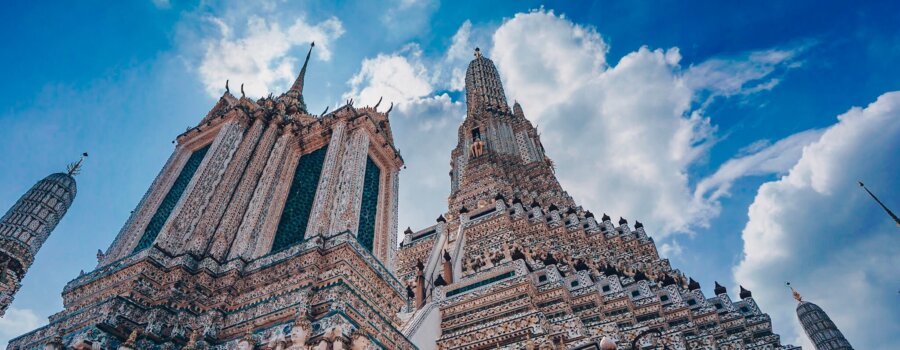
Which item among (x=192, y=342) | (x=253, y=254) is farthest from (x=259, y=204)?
(x=192, y=342)

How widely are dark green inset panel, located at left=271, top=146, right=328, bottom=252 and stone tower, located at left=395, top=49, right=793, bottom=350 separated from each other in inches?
193

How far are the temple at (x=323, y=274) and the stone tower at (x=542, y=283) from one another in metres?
0.06

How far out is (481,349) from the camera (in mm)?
12828

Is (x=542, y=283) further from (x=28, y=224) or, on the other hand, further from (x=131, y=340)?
(x=28, y=224)

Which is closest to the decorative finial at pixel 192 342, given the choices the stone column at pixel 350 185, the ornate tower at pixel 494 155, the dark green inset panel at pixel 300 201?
the dark green inset panel at pixel 300 201

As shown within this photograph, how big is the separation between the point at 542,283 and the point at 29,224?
72.2ft

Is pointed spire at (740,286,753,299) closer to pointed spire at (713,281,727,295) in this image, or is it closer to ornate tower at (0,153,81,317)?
pointed spire at (713,281,727,295)

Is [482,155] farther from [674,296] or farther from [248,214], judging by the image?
[248,214]

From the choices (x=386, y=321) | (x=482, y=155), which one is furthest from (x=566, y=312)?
(x=482, y=155)

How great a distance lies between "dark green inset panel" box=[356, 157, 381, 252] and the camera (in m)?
8.18

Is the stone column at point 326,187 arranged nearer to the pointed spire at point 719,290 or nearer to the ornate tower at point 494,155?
the pointed spire at point 719,290

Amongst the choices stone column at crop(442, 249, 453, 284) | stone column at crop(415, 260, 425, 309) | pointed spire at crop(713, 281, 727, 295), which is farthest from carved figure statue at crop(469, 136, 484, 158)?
pointed spire at crop(713, 281, 727, 295)

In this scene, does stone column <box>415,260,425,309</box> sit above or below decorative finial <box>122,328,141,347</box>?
above

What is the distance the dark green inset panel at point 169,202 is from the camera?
309 inches
